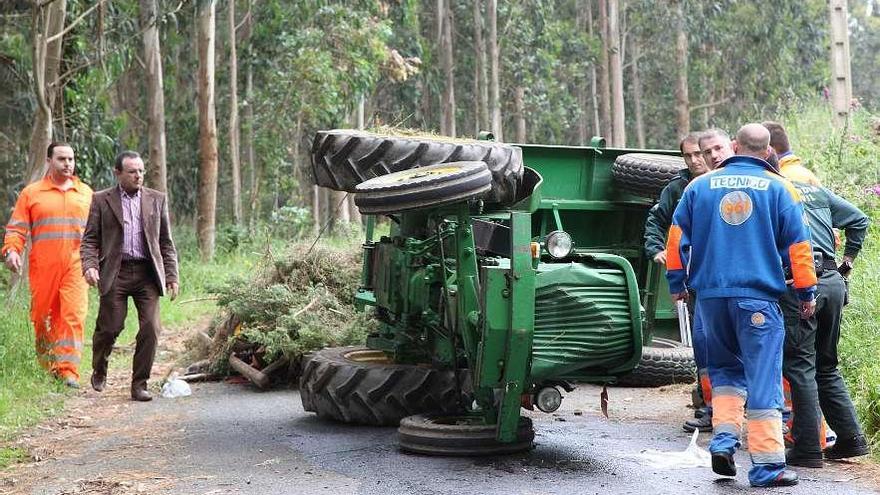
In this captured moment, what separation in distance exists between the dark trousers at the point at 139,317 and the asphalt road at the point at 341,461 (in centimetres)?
66

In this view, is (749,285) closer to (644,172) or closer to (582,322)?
(582,322)

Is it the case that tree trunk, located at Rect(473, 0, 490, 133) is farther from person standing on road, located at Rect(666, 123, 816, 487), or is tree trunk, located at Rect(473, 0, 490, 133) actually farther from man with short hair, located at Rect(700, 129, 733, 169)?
person standing on road, located at Rect(666, 123, 816, 487)

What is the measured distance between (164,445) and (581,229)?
4562 mm

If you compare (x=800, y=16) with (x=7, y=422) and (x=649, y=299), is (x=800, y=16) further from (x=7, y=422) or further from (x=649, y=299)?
(x=7, y=422)

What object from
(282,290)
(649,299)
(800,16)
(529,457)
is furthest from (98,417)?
(800,16)

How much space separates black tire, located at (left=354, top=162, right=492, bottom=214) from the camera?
22.4 ft

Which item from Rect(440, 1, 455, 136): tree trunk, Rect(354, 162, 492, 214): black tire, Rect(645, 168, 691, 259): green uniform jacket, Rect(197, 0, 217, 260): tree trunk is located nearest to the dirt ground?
Rect(645, 168, 691, 259): green uniform jacket

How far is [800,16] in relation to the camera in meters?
46.9

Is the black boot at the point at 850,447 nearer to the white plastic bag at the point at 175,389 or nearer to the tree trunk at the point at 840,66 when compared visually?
the white plastic bag at the point at 175,389

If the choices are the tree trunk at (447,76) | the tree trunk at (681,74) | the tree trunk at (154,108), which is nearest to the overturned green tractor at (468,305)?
the tree trunk at (154,108)

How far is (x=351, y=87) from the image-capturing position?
31.8m

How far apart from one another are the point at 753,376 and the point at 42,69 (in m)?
10.0

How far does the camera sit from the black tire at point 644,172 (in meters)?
10.5

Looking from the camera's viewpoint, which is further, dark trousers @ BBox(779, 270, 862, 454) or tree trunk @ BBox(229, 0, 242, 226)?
tree trunk @ BBox(229, 0, 242, 226)
